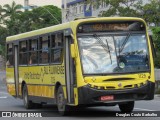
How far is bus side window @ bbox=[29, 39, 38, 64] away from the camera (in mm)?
20859

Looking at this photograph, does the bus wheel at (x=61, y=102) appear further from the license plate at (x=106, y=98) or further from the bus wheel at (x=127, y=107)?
the bus wheel at (x=127, y=107)

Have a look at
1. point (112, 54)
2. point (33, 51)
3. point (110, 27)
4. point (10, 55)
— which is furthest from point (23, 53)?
point (112, 54)

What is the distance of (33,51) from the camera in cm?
2114

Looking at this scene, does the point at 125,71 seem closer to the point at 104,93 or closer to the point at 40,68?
the point at 104,93

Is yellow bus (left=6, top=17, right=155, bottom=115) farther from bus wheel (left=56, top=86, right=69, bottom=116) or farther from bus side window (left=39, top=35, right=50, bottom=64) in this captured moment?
bus side window (left=39, top=35, right=50, bottom=64)

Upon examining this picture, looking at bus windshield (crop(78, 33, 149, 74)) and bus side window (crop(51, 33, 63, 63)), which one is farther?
bus side window (crop(51, 33, 63, 63))

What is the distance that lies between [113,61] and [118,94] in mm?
934

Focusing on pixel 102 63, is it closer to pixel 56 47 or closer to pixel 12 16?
pixel 56 47

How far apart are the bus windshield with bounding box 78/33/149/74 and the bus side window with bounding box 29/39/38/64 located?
13.4 ft

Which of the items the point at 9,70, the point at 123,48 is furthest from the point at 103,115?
the point at 9,70

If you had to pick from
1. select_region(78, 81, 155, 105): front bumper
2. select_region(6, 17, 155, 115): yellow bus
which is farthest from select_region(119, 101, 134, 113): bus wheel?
select_region(78, 81, 155, 105): front bumper

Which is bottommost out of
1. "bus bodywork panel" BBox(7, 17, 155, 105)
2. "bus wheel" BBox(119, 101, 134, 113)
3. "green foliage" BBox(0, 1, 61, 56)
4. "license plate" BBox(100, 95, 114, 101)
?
"bus wheel" BBox(119, 101, 134, 113)

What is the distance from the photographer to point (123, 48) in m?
17.1

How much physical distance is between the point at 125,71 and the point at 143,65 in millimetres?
623
